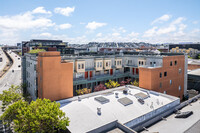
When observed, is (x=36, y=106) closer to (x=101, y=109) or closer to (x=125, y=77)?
(x=101, y=109)

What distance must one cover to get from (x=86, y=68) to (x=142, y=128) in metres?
26.5

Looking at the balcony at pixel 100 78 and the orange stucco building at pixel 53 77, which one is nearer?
the orange stucco building at pixel 53 77

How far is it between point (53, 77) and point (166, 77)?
2732 cm

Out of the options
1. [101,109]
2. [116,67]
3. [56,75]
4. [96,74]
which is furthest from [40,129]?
[116,67]

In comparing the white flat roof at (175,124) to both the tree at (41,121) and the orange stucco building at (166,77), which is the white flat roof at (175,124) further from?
the tree at (41,121)

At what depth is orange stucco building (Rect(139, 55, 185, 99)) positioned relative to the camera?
32.5 m

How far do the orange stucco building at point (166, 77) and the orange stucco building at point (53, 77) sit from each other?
662 inches

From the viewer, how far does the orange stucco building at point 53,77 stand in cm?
2478

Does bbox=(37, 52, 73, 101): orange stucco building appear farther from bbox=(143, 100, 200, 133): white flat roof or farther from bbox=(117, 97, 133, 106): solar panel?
bbox=(143, 100, 200, 133): white flat roof

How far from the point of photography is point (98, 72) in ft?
154

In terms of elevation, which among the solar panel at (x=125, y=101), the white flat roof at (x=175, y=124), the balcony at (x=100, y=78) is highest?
the balcony at (x=100, y=78)

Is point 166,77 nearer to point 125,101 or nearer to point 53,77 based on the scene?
point 125,101

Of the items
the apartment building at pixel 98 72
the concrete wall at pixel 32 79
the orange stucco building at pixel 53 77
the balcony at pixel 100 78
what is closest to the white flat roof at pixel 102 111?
the orange stucco building at pixel 53 77

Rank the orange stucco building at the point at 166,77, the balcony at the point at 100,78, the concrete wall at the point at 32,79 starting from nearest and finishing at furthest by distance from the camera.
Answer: the concrete wall at the point at 32,79, the orange stucco building at the point at 166,77, the balcony at the point at 100,78
